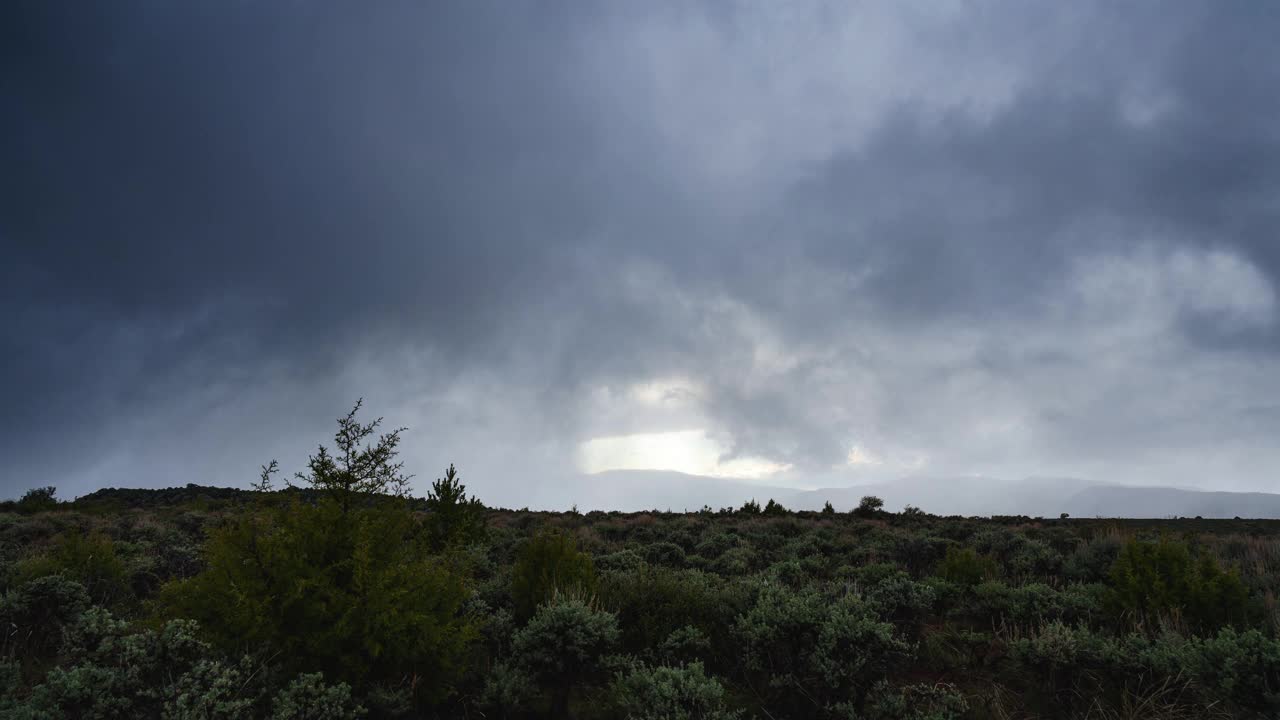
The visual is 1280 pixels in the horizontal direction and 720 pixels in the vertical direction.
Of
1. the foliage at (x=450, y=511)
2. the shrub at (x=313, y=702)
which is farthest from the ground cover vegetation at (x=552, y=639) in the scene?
the foliage at (x=450, y=511)

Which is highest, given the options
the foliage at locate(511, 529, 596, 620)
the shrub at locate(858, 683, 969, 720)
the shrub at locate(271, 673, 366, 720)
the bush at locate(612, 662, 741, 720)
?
the foliage at locate(511, 529, 596, 620)

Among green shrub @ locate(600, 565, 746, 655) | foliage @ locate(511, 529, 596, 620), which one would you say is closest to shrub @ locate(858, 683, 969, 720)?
green shrub @ locate(600, 565, 746, 655)

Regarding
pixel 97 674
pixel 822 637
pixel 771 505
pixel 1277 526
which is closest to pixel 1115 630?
pixel 822 637

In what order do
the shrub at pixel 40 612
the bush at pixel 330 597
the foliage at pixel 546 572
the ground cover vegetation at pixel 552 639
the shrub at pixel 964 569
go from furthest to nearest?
the shrub at pixel 964 569
the foliage at pixel 546 572
the shrub at pixel 40 612
the bush at pixel 330 597
the ground cover vegetation at pixel 552 639

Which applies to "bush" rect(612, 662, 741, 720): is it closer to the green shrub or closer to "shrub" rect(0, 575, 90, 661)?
the green shrub

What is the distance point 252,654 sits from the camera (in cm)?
567

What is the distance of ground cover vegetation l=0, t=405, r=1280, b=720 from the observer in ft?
17.8

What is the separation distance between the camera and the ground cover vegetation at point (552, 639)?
544cm

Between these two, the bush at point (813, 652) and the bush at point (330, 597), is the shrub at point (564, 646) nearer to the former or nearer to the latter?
the bush at point (330, 597)

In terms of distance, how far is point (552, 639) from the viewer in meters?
7.14

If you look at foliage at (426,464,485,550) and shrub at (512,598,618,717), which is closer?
shrub at (512,598,618,717)

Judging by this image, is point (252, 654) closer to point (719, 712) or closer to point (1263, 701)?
point (719, 712)

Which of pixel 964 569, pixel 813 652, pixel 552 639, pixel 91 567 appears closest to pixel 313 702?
pixel 552 639

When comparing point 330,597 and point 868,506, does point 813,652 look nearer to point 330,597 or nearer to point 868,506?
point 330,597
